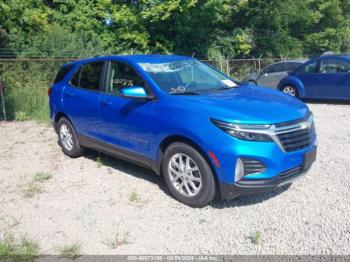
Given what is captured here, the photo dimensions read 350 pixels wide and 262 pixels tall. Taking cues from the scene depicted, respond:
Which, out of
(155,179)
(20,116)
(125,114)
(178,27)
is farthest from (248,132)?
(178,27)

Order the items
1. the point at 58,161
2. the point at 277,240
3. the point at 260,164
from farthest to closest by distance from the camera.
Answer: the point at 58,161, the point at 260,164, the point at 277,240

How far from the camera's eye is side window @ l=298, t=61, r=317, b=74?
495 inches

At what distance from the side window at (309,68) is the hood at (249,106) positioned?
797cm

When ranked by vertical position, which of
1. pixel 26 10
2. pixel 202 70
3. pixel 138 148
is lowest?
pixel 138 148

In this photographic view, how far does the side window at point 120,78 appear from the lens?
5457 millimetres

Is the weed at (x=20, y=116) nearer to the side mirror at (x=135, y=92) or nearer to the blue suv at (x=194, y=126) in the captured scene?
the blue suv at (x=194, y=126)

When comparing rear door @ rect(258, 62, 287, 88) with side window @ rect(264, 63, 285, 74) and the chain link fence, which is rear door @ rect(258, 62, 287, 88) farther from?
the chain link fence

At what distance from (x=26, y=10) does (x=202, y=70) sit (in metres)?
13.4

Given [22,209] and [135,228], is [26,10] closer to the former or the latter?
[22,209]

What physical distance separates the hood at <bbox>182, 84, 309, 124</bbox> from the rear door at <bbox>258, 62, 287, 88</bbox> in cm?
1063

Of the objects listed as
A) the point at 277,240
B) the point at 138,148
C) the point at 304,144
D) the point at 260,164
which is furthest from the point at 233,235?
the point at 138,148

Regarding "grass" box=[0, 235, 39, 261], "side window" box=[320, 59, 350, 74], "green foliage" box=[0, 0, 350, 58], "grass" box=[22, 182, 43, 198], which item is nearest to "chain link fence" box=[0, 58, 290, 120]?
"green foliage" box=[0, 0, 350, 58]

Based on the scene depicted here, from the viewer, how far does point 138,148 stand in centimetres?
532

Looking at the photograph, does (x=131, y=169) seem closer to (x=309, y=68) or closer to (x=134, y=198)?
(x=134, y=198)
